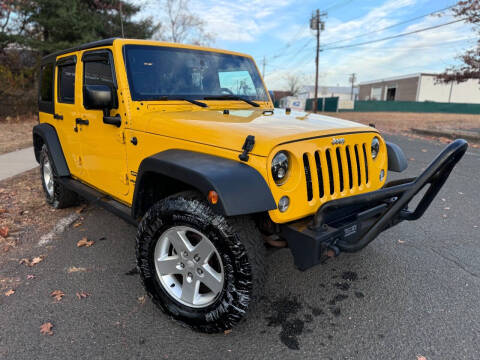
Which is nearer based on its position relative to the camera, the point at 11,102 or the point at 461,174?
the point at 461,174

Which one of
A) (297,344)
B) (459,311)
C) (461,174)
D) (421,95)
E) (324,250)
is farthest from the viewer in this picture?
(421,95)

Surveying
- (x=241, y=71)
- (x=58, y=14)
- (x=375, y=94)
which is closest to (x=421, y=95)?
(x=375, y=94)

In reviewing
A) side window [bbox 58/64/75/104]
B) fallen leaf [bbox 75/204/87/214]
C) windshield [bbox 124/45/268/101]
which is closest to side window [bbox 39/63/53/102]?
side window [bbox 58/64/75/104]

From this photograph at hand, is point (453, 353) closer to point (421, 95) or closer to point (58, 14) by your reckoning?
point (58, 14)

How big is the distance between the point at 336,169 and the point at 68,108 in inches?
120

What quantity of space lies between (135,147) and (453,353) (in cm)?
265

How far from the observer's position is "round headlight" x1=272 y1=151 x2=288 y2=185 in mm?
2113

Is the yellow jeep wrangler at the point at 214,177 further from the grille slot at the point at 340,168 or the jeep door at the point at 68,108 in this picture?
the jeep door at the point at 68,108

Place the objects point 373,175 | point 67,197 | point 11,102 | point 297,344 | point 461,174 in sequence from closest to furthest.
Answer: point 297,344, point 373,175, point 67,197, point 461,174, point 11,102

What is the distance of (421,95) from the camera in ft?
204

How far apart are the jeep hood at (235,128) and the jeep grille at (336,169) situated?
0.13 meters

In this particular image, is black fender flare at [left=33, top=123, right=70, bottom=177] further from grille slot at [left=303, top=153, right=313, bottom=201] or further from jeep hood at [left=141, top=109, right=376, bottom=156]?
grille slot at [left=303, top=153, right=313, bottom=201]

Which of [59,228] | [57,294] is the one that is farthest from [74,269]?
[59,228]

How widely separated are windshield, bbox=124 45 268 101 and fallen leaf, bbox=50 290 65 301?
1693 millimetres
